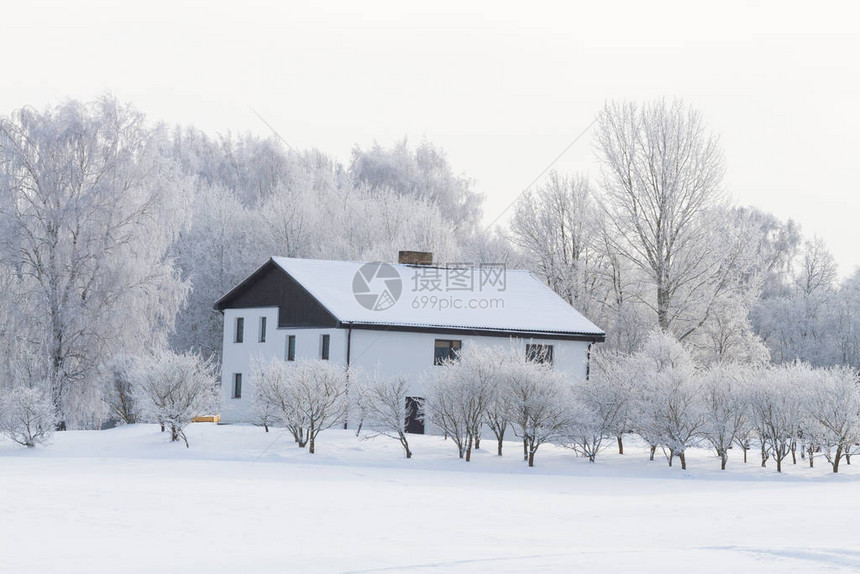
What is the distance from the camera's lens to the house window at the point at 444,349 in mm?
37378

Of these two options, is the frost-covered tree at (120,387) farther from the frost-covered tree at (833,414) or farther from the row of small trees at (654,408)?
the frost-covered tree at (833,414)

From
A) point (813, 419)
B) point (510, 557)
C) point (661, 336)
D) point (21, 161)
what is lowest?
point (510, 557)

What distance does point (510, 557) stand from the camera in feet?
45.1

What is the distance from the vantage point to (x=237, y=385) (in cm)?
4200

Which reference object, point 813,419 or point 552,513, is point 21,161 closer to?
point 552,513

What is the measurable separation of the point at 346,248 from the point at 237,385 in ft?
46.5

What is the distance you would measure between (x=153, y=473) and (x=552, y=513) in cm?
950

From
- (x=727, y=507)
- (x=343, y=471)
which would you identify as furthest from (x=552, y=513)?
(x=343, y=471)

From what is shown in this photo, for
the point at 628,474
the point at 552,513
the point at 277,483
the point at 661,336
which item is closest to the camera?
the point at 552,513

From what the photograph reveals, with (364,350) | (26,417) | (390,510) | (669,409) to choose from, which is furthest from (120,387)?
(390,510)

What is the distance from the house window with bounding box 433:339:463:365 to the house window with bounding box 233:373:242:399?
885 centimetres

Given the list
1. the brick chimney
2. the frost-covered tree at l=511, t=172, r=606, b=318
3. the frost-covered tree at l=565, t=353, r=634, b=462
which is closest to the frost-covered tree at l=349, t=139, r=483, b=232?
the frost-covered tree at l=511, t=172, r=606, b=318

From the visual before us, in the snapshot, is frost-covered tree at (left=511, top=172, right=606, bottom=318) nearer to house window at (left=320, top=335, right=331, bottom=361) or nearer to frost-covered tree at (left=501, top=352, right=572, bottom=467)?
house window at (left=320, top=335, right=331, bottom=361)
